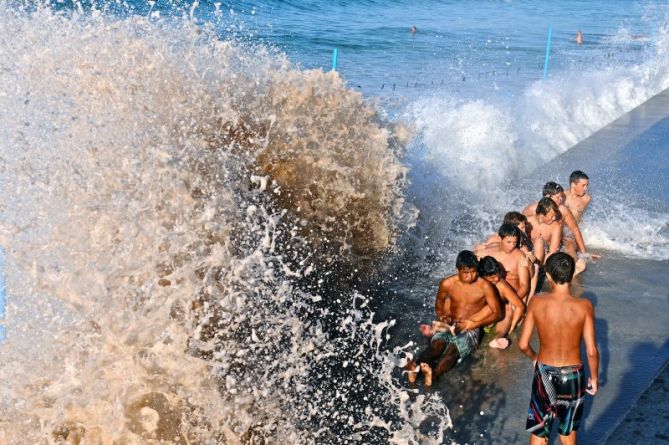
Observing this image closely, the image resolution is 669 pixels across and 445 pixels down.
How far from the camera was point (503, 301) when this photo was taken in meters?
6.54

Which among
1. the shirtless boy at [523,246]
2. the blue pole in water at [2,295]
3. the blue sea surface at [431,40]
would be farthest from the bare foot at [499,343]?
the blue sea surface at [431,40]

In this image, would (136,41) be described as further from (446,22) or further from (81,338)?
(446,22)

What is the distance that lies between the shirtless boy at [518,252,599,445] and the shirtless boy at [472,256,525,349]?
153 centimetres

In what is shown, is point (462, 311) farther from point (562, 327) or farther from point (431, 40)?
point (431, 40)

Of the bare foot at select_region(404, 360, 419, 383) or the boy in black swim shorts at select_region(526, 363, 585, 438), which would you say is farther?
the bare foot at select_region(404, 360, 419, 383)

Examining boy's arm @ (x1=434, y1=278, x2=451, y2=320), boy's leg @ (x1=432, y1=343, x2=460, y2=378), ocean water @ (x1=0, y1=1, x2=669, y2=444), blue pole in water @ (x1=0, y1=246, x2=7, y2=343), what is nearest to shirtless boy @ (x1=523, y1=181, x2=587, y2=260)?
ocean water @ (x1=0, y1=1, x2=669, y2=444)

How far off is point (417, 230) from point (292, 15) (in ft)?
77.4

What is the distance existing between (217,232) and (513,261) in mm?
2543

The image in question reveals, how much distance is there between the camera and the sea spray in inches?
197

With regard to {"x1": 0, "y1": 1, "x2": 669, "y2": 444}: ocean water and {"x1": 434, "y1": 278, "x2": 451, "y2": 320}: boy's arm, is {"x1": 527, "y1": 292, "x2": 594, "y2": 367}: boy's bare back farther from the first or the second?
{"x1": 434, "y1": 278, "x2": 451, "y2": 320}: boy's arm

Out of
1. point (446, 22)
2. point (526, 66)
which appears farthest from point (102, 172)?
point (446, 22)

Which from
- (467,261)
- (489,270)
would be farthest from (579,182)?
(467,261)

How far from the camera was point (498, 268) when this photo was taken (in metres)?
6.46

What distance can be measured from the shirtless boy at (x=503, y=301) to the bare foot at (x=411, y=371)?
88 cm
